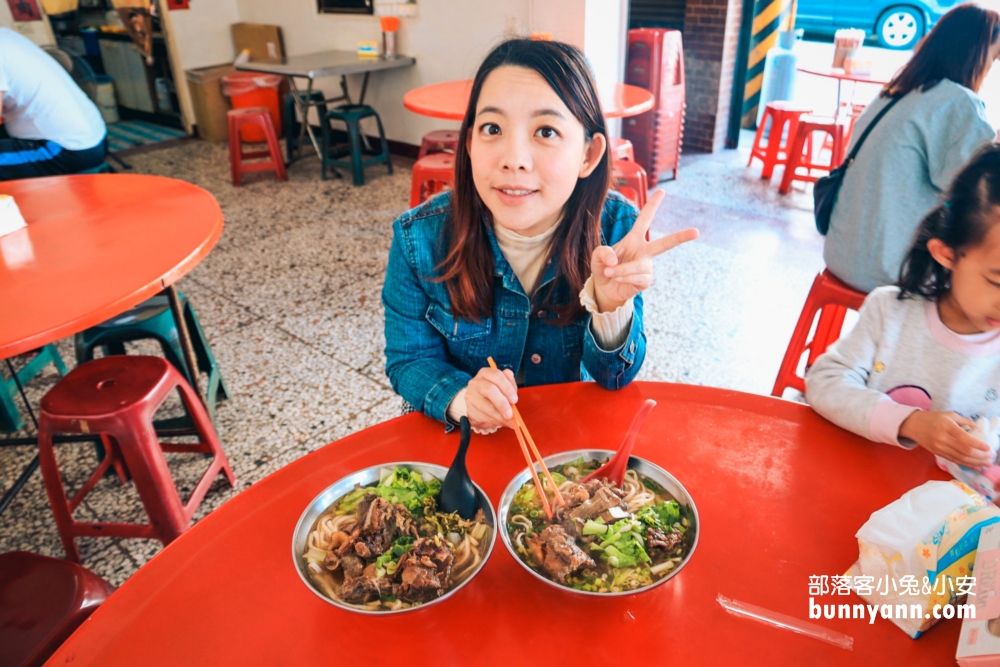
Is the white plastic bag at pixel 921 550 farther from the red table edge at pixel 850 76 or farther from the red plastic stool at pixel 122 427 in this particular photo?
the red table edge at pixel 850 76

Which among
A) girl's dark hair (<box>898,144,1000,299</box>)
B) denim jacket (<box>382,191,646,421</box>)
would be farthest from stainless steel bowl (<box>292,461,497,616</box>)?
girl's dark hair (<box>898,144,1000,299</box>)

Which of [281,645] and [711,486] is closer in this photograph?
[281,645]

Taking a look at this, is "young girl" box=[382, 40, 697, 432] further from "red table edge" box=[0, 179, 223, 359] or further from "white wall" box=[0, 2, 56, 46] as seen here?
"white wall" box=[0, 2, 56, 46]

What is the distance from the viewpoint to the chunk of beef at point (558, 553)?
2.48 ft

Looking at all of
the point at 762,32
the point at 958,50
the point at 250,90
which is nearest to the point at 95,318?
the point at 958,50

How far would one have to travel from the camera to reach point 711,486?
3.11ft

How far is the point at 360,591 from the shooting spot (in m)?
0.74

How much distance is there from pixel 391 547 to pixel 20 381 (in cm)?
258

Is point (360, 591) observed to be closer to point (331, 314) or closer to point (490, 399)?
point (490, 399)

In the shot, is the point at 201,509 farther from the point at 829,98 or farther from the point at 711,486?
the point at 829,98

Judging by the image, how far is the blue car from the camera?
6.29 m

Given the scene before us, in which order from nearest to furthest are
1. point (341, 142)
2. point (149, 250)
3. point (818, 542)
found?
point (818, 542) → point (149, 250) → point (341, 142)

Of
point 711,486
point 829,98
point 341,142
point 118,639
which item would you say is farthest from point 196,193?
point 829,98

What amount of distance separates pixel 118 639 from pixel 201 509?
1466mm
